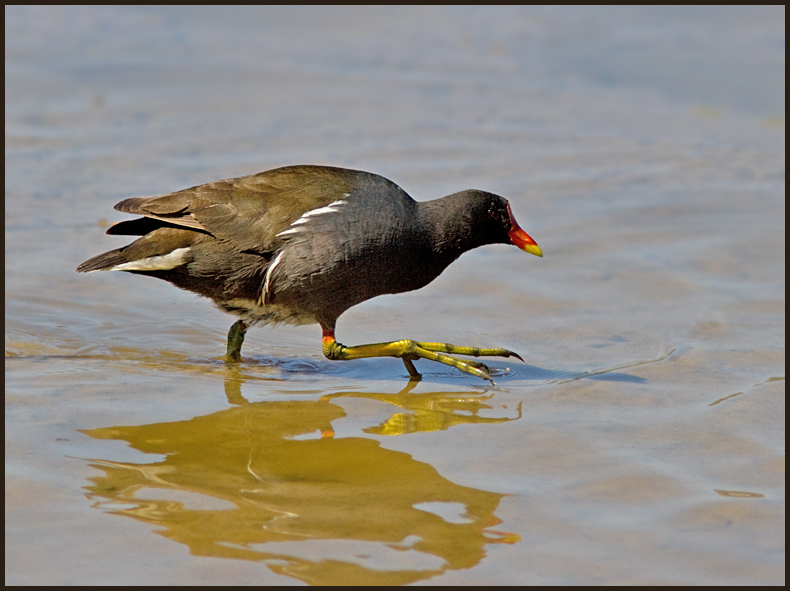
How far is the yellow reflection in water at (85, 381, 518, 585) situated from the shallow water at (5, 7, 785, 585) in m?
0.01

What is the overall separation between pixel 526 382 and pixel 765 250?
2646 millimetres

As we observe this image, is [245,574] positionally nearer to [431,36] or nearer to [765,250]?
[765,250]

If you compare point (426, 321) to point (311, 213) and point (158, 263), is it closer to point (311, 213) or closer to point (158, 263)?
point (311, 213)

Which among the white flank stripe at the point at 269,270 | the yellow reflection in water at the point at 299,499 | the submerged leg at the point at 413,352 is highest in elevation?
the white flank stripe at the point at 269,270

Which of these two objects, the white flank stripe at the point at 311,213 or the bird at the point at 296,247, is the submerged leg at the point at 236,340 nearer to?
the bird at the point at 296,247

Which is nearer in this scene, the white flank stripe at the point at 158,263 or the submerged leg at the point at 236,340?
the white flank stripe at the point at 158,263

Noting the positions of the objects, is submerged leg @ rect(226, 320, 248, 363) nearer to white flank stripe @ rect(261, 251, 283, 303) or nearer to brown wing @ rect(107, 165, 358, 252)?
white flank stripe @ rect(261, 251, 283, 303)

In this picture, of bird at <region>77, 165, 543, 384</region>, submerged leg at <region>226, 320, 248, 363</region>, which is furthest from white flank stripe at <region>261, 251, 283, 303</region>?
submerged leg at <region>226, 320, 248, 363</region>

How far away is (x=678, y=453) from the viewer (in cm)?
438

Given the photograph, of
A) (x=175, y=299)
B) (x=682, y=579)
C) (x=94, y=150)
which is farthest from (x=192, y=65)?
(x=682, y=579)

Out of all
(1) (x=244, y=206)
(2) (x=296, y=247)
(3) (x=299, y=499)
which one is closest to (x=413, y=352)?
(2) (x=296, y=247)

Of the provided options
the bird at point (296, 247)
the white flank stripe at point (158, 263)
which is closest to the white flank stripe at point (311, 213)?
the bird at point (296, 247)

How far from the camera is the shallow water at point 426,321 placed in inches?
144

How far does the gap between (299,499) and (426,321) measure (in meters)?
2.46
